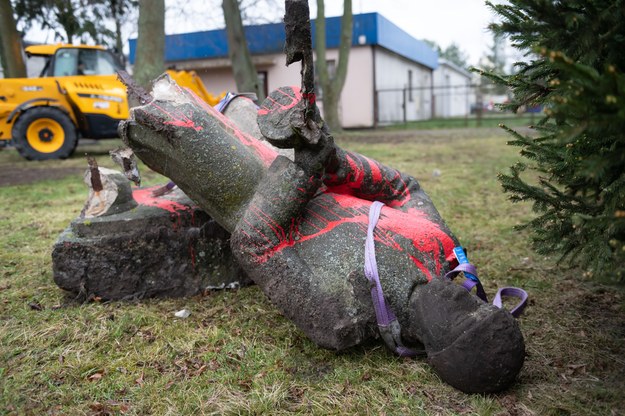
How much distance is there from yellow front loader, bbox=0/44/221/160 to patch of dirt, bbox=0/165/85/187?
33.5 inches

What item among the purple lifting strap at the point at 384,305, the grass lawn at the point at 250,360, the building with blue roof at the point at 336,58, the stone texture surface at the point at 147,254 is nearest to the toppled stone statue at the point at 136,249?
the stone texture surface at the point at 147,254

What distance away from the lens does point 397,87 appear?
82.3 ft

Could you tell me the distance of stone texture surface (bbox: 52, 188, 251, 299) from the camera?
2918 mm

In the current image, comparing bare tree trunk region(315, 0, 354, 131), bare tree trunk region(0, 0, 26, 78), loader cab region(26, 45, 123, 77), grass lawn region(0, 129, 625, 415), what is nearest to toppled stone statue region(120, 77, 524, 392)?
grass lawn region(0, 129, 625, 415)

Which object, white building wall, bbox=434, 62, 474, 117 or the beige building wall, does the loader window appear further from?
white building wall, bbox=434, 62, 474, 117

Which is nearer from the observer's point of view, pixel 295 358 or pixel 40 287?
pixel 295 358

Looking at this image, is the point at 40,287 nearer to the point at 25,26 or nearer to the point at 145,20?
the point at 145,20

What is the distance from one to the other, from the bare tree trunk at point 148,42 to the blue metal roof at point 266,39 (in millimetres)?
10100

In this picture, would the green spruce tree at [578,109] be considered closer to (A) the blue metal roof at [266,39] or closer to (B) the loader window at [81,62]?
(B) the loader window at [81,62]

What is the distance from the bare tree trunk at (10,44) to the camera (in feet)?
41.1

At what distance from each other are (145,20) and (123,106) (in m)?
2.51

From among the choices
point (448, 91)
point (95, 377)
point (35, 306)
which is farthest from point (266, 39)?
point (448, 91)

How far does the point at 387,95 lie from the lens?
75.3 ft

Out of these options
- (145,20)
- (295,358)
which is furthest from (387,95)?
(295,358)
